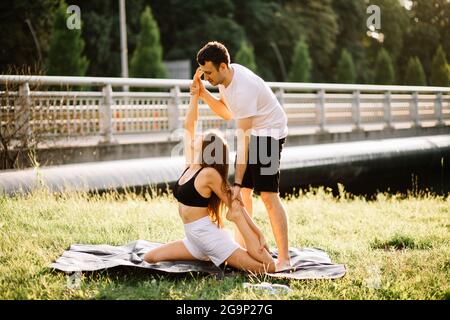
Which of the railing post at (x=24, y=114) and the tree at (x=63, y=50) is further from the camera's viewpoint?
the tree at (x=63, y=50)

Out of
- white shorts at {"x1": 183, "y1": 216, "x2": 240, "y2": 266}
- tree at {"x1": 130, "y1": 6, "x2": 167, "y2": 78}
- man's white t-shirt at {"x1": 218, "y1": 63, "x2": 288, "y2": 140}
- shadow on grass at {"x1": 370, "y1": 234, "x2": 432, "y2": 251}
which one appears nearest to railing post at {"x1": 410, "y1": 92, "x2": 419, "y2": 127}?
tree at {"x1": 130, "y1": 6, "x2": 167, "y2": 78}

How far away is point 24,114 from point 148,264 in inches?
251

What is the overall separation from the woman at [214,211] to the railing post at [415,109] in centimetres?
1801

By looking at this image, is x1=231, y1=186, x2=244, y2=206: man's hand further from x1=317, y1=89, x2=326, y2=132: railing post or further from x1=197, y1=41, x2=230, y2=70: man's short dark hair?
x1=317, y1=89, x2=326, y2=132: railing post

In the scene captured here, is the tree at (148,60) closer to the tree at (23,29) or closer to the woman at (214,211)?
the tree at (23,29)

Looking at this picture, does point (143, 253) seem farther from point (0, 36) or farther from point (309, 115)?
point (0, 36)

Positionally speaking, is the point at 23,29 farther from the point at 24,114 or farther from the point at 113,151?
the point at 24,114

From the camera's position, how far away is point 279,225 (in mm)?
5422

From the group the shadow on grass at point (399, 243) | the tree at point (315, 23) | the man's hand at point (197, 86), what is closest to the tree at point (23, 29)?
the tree at point (315, 23)

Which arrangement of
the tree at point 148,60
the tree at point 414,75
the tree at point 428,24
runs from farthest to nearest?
the tree at point 428,24, the tree at point 414,75, the tree at point 148,60

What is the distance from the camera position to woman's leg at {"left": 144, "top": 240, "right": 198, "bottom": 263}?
5.40 m

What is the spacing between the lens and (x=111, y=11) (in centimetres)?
3891

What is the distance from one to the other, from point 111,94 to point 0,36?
2257 centimetres

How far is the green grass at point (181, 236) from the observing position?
15.2 feet
